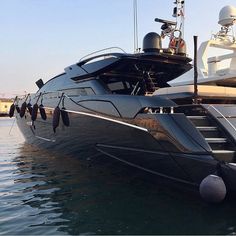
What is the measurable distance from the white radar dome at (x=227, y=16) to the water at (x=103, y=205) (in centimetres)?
1044

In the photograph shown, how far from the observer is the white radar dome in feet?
46.1

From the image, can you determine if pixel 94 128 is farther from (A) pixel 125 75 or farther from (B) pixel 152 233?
(B) pixel 152 233

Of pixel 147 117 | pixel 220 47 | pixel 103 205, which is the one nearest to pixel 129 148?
pixel 147 117

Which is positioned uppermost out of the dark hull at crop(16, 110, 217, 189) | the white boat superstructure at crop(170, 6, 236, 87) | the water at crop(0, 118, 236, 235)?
the white boat superstructure at crop(170, 6, 236, 87)

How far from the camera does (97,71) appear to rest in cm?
684

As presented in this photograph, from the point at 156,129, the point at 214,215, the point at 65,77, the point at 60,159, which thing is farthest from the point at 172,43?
the point at 214,215

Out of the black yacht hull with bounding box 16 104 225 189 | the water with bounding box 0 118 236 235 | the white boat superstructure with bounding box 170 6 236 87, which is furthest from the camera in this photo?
the white boat superstructure with bounding box 170 6 236 87

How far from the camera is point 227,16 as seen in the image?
14242mm

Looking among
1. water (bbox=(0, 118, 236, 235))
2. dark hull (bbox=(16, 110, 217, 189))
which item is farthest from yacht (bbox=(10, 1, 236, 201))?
water (bbox=(0, 118, 236, 235))

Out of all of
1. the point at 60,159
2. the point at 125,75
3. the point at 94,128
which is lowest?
the point at 60,159

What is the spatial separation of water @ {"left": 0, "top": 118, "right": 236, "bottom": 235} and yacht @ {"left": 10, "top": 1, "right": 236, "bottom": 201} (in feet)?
0.92

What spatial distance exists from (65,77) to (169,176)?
425cm

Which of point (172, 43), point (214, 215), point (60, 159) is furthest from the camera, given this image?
point (172, 43)

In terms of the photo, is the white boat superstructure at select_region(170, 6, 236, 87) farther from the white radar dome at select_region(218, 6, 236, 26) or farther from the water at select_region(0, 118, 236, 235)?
the water at select_region(0, 118, 236, 235)
